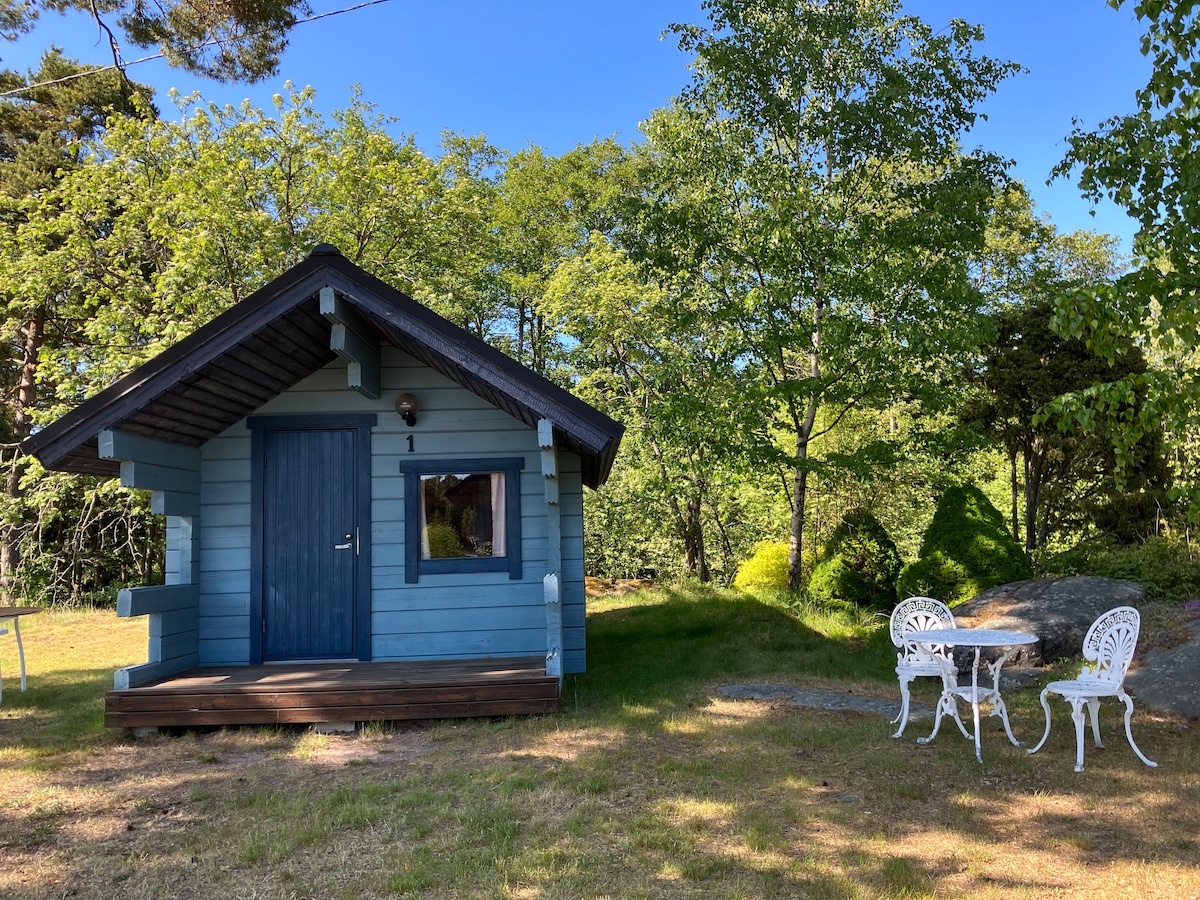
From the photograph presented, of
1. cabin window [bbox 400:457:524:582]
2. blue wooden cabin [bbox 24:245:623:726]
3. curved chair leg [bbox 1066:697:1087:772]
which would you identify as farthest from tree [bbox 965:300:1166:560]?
cabin window [bbox 400:457:524:582]

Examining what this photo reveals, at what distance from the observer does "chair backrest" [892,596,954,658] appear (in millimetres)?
6184

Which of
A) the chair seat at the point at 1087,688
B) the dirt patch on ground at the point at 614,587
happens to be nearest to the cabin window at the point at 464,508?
the chair seat at the point at 1087,688

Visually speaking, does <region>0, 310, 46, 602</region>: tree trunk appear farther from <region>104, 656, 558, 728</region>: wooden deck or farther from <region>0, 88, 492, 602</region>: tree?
<region>104, 656, 558, 728</region>: wooden deck

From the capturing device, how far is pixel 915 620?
653 centimetres

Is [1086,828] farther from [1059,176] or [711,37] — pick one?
[711,37]

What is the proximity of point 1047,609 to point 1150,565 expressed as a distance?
1.71 meters

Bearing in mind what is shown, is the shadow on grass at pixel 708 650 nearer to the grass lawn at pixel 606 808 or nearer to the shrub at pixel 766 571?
the grass lawn at pixel 606 808

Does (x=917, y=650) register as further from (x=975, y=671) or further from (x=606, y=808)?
(x=606, y=808)

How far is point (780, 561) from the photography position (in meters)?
13.0

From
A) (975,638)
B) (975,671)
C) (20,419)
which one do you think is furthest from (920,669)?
(20,419)

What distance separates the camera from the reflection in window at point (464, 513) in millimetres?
7695

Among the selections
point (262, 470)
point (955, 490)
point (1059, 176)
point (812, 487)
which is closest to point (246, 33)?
point (262, 470)

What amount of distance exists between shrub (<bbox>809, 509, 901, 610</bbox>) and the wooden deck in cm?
619

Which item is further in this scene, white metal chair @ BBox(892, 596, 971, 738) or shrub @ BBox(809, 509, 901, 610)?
shrub @ BBox(809, 509, 901, 610)
